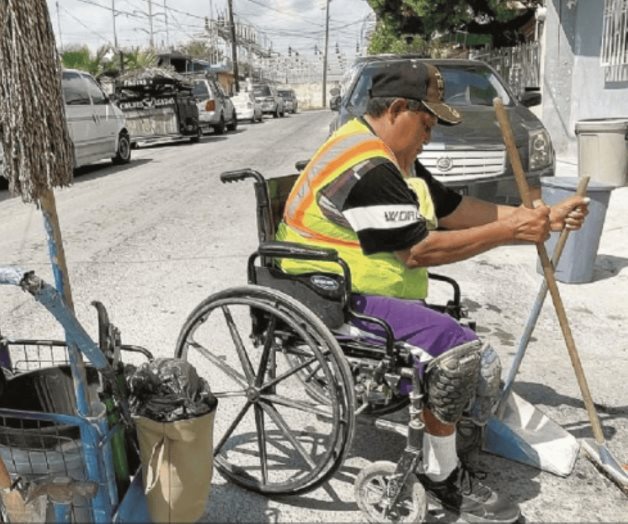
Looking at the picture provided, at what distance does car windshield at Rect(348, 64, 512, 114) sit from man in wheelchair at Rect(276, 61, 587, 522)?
5.07 meters

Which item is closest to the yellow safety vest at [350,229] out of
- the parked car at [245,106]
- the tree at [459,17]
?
the tree at [459,17]

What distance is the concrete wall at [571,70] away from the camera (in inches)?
475

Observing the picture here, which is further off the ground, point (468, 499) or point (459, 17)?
point (459, 17)

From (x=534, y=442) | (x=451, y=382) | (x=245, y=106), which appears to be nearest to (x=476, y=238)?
(x=451, y=382)

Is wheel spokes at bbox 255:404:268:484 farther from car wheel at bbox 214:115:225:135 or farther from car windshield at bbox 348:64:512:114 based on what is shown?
car wheel at bbox 214:115:225:135

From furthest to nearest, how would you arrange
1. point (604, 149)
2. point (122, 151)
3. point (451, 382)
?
point (122, 151)
point (604, 149)
point (451, 382)

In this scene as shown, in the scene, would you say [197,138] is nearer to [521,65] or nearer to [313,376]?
[521,65]

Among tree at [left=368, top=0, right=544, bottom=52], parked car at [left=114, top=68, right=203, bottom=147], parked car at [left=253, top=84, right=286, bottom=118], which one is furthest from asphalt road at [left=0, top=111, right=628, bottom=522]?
parked car at [left=253, top=84, right=286, bottom=118]

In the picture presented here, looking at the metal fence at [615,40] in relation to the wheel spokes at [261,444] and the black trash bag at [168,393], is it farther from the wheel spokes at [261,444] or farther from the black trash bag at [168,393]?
the black trash bag at [168,393]

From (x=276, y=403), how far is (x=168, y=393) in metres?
0.67

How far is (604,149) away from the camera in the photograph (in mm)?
9359

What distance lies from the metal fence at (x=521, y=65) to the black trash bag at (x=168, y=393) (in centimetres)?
1605

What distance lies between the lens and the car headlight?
263 inches

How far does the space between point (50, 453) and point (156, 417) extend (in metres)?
0.32
